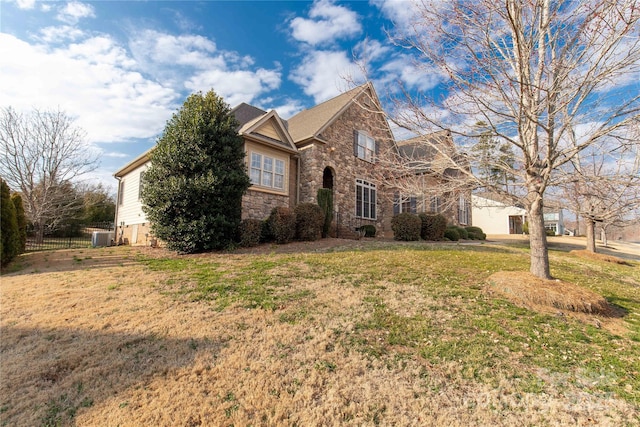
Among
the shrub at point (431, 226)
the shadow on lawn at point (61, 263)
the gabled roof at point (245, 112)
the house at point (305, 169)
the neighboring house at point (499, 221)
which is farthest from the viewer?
the neighboring house at point (499, 221)

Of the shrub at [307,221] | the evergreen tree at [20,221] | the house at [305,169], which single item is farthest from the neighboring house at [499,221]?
the evergreen tree at [20,221]

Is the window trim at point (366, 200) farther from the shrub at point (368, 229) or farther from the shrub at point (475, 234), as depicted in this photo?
the shrub at point (475, 234)

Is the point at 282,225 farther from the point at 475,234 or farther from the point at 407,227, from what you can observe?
the point at 475,234

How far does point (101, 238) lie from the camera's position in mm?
16141

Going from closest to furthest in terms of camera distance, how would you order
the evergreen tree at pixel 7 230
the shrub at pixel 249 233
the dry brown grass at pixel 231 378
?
1. the dry brown grass at pixel 231 378
2. the evergreen tree at pixel 7 230
3. the shrub at pixel 249 233

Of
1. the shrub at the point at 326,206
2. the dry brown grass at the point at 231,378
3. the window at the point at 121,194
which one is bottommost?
the dry brown grass at the point at 231,378

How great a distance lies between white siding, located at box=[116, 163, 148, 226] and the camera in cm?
1481

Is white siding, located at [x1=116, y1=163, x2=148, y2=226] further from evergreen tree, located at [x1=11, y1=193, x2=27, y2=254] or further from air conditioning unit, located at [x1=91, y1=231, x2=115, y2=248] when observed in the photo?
evergreen tree, located at [x1=11, y1=193, x2=27, y2=254]

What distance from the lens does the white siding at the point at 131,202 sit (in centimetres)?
1481

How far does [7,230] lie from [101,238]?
24.5 feet

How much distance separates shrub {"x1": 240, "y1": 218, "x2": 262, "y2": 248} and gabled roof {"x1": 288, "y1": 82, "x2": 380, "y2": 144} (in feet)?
19.3

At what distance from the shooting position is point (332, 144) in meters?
15.8

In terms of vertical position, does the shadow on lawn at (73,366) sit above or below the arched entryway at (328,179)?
below

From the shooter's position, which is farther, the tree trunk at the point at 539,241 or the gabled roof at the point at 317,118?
the gabled roof at the point at 317,118
